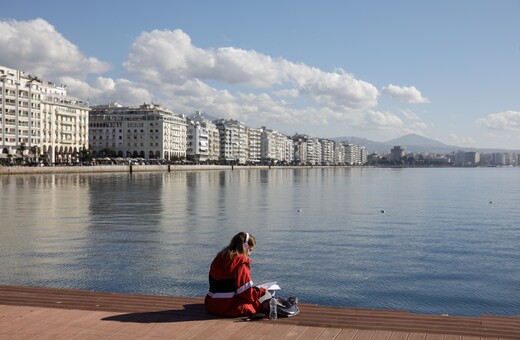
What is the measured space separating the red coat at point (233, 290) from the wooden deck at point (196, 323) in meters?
0.22

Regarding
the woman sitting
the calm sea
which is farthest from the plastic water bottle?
the calm sea

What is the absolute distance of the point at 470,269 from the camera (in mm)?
19359

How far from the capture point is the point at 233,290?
941cm

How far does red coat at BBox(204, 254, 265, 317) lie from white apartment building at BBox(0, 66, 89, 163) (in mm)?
Answer: 115369

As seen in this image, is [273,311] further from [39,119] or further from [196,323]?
[39,119]

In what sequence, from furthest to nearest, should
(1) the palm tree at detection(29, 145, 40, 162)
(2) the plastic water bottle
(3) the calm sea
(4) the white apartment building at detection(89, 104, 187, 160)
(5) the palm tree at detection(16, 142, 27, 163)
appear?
(4) the white apartment building at detection(89, 104, 187, 160) → (1) the palm tree at detection(29, 145, 40, 162) → (5) the palm tree at detection(16, 142, 27, 163) → (3) the calm sea → (2) the plastic water bottle

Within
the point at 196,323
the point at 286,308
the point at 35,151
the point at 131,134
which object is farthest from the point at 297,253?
the point at 131,134

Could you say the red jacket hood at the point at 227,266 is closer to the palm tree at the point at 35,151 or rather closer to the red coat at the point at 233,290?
the red coat at the point at 233,290

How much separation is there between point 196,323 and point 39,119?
133 metres

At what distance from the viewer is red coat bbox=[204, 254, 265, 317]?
30.7ft

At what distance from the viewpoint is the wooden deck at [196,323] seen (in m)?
8.40

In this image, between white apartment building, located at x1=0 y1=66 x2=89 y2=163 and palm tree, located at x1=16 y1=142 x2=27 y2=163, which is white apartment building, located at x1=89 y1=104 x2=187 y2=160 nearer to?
white apartment building, located at x1=0 y1=66 x2=89 y2=163

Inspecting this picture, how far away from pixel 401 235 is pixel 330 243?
4.76 metres

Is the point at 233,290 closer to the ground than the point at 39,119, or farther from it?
closer to the ground
